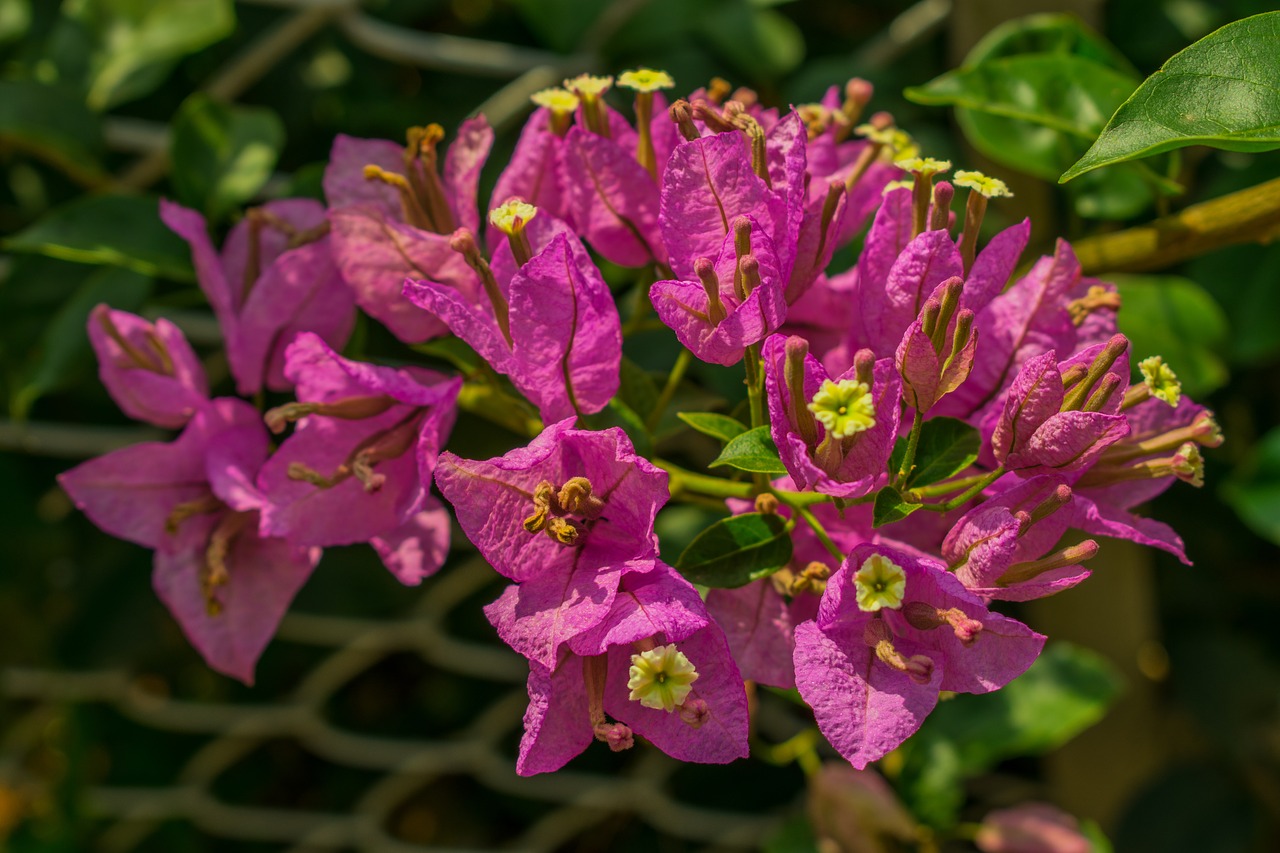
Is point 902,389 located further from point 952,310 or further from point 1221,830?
point 1221,830

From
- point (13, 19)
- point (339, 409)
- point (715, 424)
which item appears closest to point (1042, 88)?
point (715, 424)

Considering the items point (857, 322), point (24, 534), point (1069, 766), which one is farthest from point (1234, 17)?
point (24, 534)

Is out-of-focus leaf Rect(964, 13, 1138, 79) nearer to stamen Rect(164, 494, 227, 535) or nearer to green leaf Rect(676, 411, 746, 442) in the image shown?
green leaf Rect(676, 411, 746, 442)

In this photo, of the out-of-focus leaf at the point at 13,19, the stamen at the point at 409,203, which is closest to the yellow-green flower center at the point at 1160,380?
the stamen at the point at 409,203

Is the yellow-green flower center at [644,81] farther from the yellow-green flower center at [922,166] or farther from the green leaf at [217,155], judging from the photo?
the green leaf at [217,155]

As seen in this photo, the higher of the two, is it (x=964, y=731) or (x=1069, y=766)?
(x=964, y=731)

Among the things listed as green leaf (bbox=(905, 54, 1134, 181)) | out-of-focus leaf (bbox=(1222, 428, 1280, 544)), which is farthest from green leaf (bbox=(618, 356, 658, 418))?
out-of-focus leaf (bbox=(1222, 428, 1280, 544))

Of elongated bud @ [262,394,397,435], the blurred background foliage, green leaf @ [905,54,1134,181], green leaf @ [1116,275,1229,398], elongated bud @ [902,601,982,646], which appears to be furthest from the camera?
green leaf @ [1116,275,1229,398]
